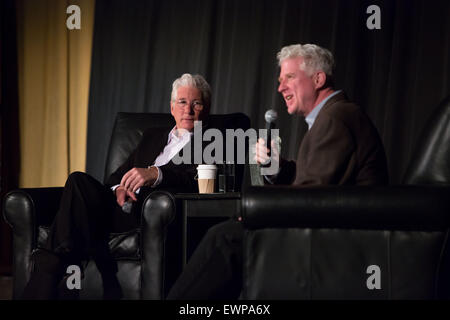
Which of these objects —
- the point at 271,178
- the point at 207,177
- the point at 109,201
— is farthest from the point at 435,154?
the point at 109,201

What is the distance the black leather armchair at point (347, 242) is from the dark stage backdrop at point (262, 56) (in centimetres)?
141

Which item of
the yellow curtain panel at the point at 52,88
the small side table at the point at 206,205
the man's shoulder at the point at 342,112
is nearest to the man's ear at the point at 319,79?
the man's shoulder at the point at 342,112

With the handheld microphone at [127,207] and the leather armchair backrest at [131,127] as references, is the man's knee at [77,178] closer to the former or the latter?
the handheld microphone at [127,207]

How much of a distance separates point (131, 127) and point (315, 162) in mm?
1517

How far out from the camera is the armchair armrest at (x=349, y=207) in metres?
1.40

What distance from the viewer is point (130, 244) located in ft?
6.81

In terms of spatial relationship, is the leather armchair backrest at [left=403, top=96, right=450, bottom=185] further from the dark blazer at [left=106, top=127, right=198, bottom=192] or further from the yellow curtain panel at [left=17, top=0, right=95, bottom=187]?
the yellow curtain panel at [left=17, top=0, right=95, bottom=187]

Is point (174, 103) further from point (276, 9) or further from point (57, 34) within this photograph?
point (57, 34)

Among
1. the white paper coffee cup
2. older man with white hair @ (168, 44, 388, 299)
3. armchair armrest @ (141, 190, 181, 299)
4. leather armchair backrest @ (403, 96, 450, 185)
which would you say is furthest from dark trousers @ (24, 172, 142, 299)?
leather armchair backrest @ (403, 96, 450, 185)

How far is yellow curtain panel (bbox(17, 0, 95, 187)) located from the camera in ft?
11.9

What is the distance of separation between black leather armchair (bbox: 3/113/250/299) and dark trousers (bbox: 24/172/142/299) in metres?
0.04

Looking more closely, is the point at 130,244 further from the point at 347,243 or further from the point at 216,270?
the point at 347,243

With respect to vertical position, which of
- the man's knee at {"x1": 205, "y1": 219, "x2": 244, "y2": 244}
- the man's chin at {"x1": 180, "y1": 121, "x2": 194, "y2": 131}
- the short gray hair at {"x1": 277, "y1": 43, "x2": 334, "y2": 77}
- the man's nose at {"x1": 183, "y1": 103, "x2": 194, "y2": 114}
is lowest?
the man's knee at {"x1": 205, "y1": 219, "x2": 244, "y2": 244}

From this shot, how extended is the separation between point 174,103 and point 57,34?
1.47 meters
